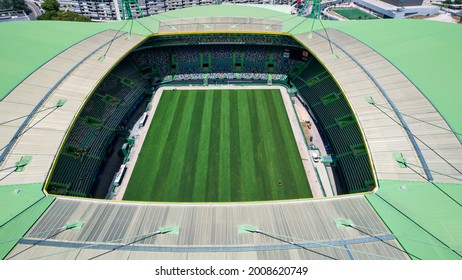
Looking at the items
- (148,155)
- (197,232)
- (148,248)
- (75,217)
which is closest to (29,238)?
(75,217)

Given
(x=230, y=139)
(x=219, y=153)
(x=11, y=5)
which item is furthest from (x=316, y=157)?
(x=11, y=5)

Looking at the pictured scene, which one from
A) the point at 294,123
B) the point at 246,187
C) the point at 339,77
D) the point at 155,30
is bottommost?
the point at 246,187

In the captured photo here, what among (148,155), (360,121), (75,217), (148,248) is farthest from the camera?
(148,155)

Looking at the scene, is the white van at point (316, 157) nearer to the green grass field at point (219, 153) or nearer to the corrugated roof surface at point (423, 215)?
the green grass field at point (219, 153)

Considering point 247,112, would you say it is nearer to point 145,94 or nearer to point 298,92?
point 298,92

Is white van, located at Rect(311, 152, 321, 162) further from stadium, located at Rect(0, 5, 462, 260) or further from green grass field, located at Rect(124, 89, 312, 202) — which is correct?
green grass field, located at Rect(124, 89, 312, 202)

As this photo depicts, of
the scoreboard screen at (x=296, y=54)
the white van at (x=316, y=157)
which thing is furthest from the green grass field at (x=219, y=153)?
the scoreboard screen at (x=296, y=54)

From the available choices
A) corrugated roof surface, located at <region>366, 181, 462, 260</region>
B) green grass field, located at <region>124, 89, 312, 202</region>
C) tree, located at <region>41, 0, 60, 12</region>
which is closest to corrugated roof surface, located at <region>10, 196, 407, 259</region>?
corrugated roof surface, located at <region>366, 181, 462, 260</region>

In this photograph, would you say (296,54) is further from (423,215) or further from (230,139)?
(423,215)
